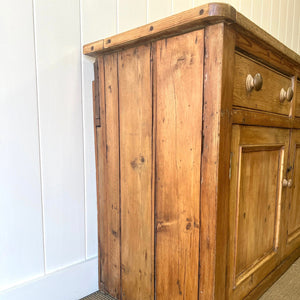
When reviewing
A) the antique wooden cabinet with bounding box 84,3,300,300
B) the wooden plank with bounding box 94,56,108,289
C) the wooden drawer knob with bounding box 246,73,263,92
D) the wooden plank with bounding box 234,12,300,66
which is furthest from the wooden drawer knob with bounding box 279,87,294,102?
the wooden plank with bounding box 94,56,108,289

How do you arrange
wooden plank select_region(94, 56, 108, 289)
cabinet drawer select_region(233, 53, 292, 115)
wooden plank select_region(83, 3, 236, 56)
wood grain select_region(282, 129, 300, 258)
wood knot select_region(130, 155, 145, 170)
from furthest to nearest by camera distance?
wood grain select_region(282, 129, 300, 258) → wooden plank select_region(94, 56, 108, 289) → wood knot select_region(130, 155, 145, 170) → cabinet drawer select_region(233, 53, 292, 115) → wooden plank select_region(83, 3, 236, 56)

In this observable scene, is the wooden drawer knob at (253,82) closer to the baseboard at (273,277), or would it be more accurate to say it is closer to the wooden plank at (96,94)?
the wooden plank at (96,94)

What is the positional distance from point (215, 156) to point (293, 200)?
670mm

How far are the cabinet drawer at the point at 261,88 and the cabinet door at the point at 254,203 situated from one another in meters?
0.07

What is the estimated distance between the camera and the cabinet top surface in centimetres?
53

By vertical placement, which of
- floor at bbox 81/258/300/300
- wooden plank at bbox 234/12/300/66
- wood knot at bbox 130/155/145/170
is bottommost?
floor at bbox 81/258/300/300

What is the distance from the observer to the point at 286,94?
2.81ft

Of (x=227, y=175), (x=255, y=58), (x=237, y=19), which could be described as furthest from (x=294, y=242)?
(x=237, y=19)

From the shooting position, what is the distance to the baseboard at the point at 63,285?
2.50ft

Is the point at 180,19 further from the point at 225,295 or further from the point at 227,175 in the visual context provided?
the point at 225,295

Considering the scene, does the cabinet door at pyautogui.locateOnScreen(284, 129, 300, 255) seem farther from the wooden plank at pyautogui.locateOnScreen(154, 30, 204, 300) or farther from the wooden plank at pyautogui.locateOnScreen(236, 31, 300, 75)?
the wooden plank at pyautogui.locateOnScreen(154, 30, 204, 300)

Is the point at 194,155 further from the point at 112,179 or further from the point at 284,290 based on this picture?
the point at 284,290

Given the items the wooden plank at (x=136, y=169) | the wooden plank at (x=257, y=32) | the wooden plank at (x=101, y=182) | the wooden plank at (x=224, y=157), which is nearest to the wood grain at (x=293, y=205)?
the wooden plank at (x=257, y=32)

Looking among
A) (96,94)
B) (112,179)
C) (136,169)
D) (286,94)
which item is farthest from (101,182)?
(286,94)
